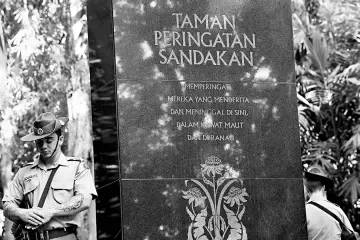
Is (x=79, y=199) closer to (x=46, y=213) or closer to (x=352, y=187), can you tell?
(x=46, y=213)

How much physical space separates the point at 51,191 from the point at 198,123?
5.55 feet

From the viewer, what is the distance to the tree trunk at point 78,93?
61.2ft

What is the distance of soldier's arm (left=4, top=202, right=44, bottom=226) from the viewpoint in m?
8.08

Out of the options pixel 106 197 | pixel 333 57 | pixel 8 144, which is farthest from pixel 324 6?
pixel 106 197

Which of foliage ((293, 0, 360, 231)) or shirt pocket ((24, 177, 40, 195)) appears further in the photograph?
foliage ((293, 0, 360, 231))

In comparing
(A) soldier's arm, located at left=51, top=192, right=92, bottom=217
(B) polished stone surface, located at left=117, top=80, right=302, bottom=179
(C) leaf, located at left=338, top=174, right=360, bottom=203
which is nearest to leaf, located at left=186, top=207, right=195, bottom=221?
(B) polished stone surface, located at left=117, top=80, right=302, bottom=179

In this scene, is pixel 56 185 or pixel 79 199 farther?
pixel 56 185

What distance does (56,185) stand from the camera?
8367mm

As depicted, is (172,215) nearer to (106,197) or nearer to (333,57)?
(106,197)

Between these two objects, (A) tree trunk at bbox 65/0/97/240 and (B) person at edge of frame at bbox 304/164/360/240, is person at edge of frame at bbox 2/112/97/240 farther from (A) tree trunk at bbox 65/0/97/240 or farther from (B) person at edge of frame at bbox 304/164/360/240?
(A) tree trunk at bbox 65/0/97/240

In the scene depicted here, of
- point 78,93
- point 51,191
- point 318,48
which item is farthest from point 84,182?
point 78,93

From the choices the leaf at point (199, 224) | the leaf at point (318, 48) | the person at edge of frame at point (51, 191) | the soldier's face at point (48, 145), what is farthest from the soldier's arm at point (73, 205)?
the leaf at point (318, 48)

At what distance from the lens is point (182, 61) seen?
30.5 ft

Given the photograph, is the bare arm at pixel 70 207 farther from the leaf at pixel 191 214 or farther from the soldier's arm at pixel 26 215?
the leaf at pixel 191 214
